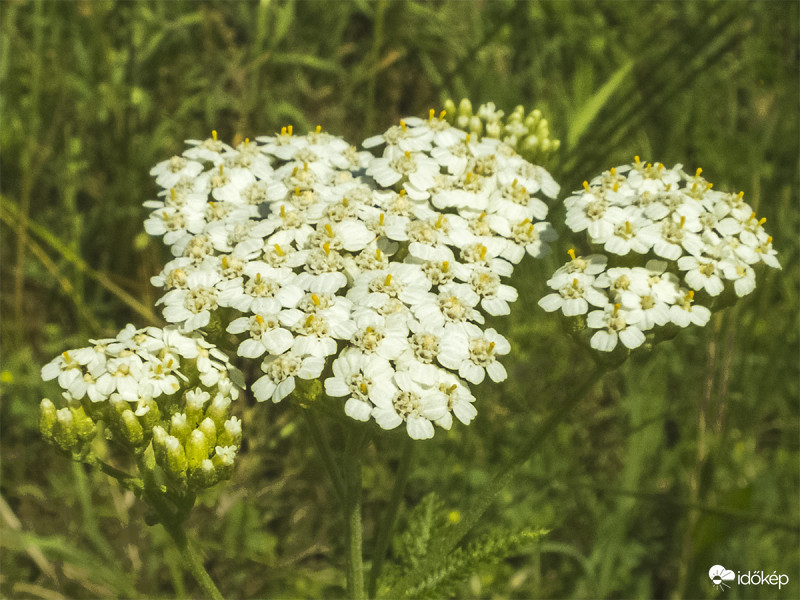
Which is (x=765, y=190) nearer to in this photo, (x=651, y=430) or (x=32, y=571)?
(x=651, y=430)

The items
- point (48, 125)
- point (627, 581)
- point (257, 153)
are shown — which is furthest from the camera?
point (48, 125)

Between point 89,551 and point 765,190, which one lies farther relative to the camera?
point 765,190

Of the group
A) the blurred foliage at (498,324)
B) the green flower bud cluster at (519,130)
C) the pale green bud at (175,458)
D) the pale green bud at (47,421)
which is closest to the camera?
the pale green bud at (175,458)

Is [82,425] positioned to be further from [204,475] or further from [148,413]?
[204,475]

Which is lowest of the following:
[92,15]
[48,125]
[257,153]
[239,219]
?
[239,219]

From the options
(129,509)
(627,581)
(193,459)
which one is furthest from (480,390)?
(129,509)

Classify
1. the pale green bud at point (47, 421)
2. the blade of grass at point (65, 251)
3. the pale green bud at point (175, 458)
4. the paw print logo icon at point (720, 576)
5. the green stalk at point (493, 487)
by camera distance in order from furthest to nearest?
the blade of grass at point (65, 251)
the paw print logo icon at point (720, 576)
the green stalk at point (493, 487)
the pale green bud at point (47, 421)
the pale green bud at point (175, 458)

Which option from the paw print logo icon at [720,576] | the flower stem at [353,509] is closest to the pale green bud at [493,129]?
the flower stem at [353,509]

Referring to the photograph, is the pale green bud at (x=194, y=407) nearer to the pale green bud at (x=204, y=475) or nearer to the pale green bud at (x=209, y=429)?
the pale green bud at (x=209, y=429)
